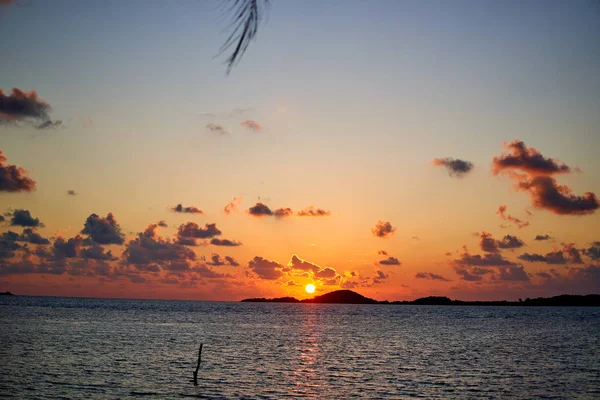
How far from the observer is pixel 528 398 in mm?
42875

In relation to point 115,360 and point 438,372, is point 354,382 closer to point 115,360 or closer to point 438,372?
point 438,372

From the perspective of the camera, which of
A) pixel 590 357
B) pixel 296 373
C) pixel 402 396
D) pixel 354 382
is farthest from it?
pixel 590 357

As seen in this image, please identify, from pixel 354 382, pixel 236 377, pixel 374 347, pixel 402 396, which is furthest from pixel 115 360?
pixel 374 347

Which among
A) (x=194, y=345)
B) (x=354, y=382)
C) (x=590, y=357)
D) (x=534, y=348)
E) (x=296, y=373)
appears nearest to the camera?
(x=354, y=382)

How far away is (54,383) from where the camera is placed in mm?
45375

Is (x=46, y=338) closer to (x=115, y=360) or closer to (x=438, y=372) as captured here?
(x=115, y=360)

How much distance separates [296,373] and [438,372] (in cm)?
1439

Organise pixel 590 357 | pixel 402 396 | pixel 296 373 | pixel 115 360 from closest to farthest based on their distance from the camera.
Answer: pixel 402 396 → pixel 296 373 → pixel 115 360 → pixel 590 357

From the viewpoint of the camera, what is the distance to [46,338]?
8181 cm

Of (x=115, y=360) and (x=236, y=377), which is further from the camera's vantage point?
(x=115, y=360)

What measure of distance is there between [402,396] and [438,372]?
14.5 m

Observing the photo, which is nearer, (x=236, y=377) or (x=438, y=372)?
(x=236, y=377)

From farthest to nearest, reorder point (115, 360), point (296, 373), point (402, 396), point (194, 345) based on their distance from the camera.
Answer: point (194, 345) → point (115, 360) → point (296, 373) → point (402, 396)

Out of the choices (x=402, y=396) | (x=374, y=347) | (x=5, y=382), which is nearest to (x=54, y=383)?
(x=5, y=382)
